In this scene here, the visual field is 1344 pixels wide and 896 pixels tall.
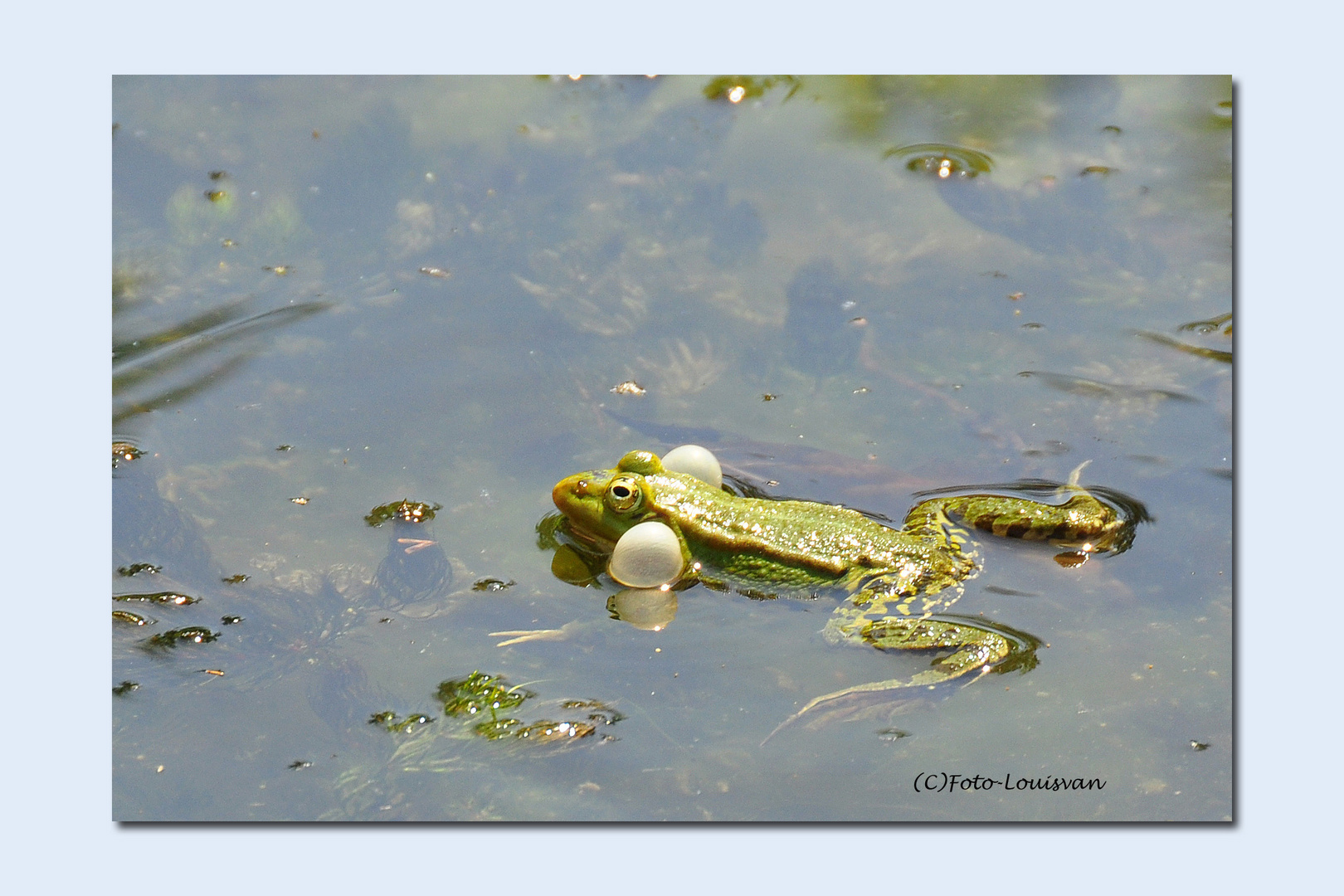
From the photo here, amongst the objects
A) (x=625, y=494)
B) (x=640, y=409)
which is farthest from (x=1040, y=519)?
(x=640, y=409)

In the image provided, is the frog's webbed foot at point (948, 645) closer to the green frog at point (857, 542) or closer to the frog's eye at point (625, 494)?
the green frog at point (857, 542)

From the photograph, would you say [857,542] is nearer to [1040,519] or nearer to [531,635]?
[1040,519]

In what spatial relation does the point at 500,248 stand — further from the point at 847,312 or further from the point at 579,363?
the point at 847,312

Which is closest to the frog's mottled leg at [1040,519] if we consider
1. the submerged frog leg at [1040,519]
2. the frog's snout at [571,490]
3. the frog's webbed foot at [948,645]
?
the submerged frog leg at [1040,519]

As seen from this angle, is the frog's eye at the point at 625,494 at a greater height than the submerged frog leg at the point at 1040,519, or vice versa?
the frog's eye at the point at 625,494

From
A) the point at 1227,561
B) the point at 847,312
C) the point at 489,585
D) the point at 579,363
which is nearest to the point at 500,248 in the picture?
the point at 579,363

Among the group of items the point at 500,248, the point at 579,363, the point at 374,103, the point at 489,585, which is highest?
the point at 374,103

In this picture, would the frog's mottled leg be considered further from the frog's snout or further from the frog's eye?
the frog's snout
